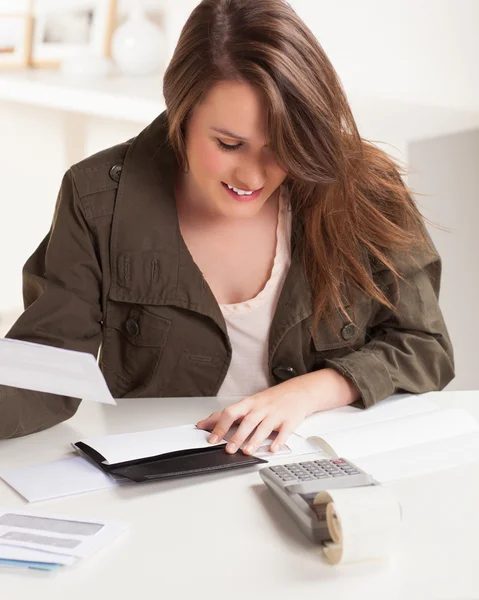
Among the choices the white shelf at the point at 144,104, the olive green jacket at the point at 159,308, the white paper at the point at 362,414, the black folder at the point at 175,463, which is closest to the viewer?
the black folder at the point at 175,463

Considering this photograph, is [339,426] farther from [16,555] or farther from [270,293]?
[16,555]

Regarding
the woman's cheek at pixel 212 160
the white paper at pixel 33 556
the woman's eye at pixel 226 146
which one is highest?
the woman's eye at pixel 226 146

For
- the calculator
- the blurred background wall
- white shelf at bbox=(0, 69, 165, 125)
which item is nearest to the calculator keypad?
the calculator

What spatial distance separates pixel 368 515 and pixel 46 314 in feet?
2.32

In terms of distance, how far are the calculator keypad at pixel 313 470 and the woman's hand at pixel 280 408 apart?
111mm

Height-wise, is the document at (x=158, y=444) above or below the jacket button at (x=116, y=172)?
below

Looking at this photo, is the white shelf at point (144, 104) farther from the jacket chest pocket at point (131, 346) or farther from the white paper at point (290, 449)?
the white paper at point (290, 449)

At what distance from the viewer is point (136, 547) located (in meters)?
1.04

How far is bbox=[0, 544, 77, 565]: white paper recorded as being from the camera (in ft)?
3.22

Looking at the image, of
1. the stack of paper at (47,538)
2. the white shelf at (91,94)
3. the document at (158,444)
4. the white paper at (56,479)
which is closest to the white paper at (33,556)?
the stack of paper at (47,538)

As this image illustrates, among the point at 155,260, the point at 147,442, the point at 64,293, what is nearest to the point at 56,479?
the point at 147,442

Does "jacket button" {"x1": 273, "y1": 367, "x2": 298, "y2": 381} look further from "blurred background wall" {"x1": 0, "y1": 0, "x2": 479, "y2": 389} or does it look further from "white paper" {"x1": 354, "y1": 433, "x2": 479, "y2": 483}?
"blurred background wall" {"x1": 0, "y1": 0, "x2": 479, "y2": 389}

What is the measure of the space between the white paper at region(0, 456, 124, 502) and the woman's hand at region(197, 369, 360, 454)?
0.18m

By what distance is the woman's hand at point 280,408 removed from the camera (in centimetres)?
133
